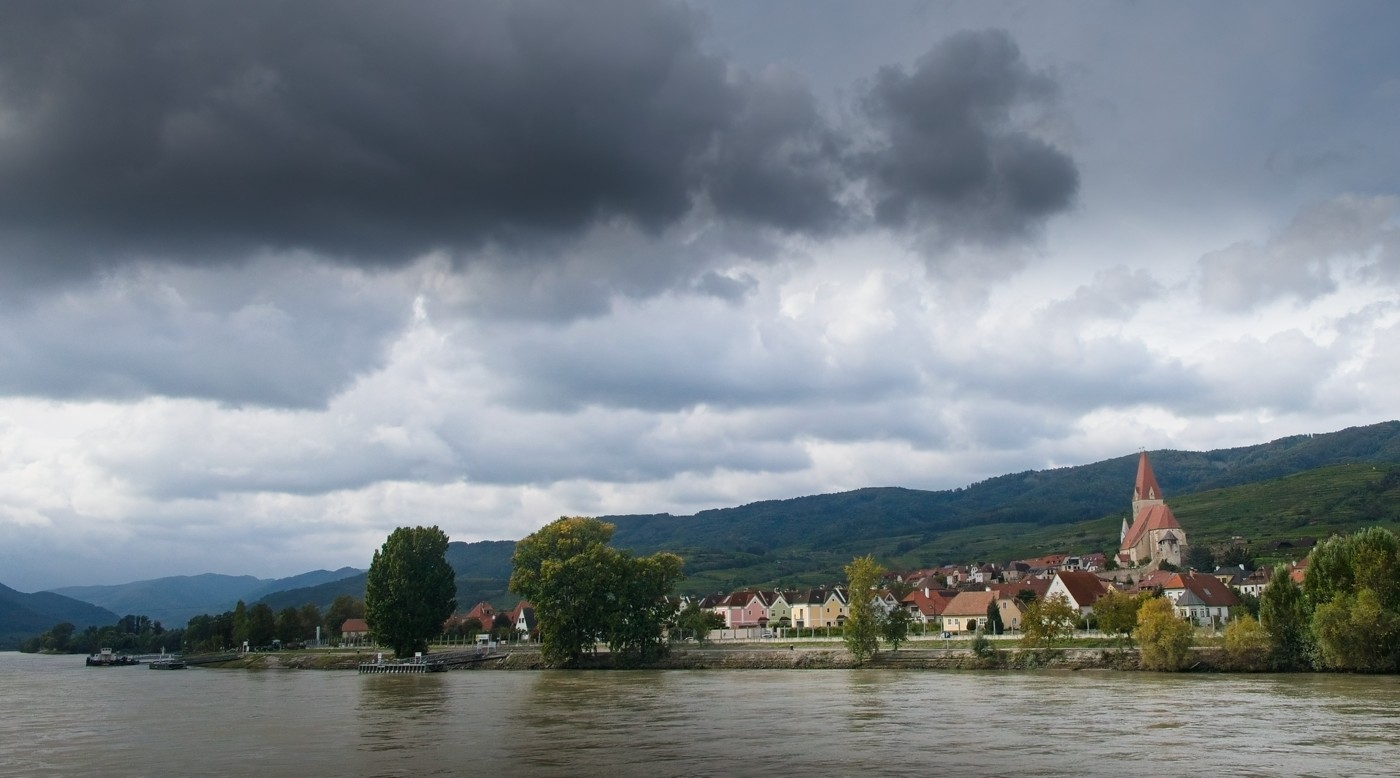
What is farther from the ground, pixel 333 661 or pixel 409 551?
pixel 409 551

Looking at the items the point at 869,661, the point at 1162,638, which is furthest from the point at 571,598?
the point at 1162,638

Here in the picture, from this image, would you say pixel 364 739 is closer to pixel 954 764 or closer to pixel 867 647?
pixel 954 764

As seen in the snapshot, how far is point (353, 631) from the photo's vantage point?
190m

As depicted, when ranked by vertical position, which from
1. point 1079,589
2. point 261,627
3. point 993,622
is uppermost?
point 261,627

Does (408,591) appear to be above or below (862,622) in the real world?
above

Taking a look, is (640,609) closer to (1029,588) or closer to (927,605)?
(927,605)

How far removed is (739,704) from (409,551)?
7093 cm

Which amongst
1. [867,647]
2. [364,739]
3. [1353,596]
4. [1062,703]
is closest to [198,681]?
[867,647]

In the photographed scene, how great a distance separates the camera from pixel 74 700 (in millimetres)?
77062

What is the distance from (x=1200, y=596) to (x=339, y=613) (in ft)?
469

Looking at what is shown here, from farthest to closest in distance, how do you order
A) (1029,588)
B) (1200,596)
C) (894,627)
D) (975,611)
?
(1029,588)
(975,611)
(1200,596)
(894,627)

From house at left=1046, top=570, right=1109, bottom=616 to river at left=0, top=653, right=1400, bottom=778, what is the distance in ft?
184

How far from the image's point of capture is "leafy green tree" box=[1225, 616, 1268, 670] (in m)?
73.0

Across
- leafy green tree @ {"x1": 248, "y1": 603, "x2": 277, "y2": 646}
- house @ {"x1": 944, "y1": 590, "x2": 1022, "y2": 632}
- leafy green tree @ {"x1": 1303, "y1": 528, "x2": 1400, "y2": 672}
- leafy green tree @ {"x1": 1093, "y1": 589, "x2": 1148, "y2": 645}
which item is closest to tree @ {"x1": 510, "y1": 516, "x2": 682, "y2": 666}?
leafy green tree @ {"x1": 1093, "y1": 589, "x2": 1148, "y2": 645}
